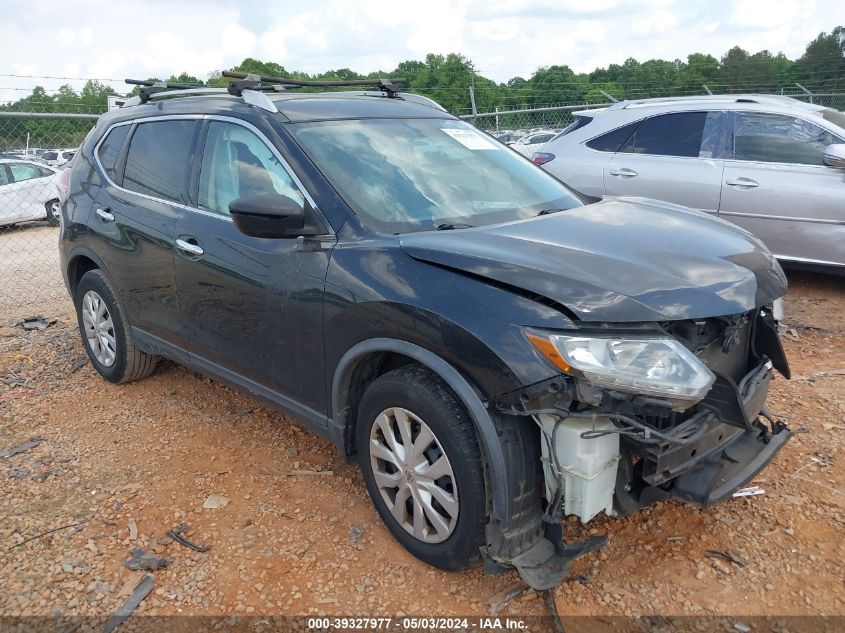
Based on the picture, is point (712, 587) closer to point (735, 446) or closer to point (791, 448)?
point (735, 446)

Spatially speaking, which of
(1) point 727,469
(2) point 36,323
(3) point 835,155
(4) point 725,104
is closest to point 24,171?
(2) point 36,323

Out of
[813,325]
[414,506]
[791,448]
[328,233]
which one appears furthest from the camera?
[813,325]

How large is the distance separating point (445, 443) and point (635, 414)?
68cm

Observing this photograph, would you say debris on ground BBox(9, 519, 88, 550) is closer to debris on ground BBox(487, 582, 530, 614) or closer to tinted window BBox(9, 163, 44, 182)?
debris on ground BBox(487, 582, 530, 614)

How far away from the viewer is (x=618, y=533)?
2.96m

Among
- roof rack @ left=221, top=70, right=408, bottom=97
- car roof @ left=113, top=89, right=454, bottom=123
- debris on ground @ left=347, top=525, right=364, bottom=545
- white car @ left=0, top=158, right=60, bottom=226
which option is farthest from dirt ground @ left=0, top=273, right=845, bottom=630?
white car @ left=0, top=158, right=60, bottom=226

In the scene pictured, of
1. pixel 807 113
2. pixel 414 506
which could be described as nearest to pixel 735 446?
pixel 414 506

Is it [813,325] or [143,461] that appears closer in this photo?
[143,461]

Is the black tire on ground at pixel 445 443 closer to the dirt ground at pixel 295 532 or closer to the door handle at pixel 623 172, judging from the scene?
the dirt ground at pixel 295 532

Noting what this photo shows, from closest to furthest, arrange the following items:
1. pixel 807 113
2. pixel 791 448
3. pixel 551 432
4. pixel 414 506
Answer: pixel 551 432 → pixel 414 506 → pixel 791 448 → pixel 807 113

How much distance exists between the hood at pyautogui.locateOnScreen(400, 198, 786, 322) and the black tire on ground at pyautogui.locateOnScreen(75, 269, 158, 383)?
2579 mm

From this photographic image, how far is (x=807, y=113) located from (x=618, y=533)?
16.0 ft

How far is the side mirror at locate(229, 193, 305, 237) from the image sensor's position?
2.80 metres

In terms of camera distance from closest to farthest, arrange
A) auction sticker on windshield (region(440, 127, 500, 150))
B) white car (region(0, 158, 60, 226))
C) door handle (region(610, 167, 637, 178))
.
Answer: auction sticker on windshield (region(440, 127, 500, 150)), door handle (region(610, 167, 637, 178)), white car (region(0, 158, 60, 226))
